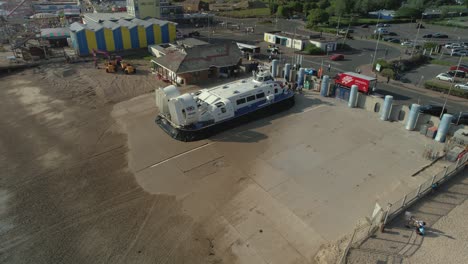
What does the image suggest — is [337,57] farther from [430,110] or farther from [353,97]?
[430,110]

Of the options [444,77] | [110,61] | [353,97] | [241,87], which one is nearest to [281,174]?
[241,87]

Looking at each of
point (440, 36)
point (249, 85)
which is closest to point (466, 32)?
point (440, 36)

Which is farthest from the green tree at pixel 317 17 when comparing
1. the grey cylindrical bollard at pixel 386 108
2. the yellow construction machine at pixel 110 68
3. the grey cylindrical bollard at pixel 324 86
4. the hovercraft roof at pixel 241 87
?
the grey cylindrical bollard at pixel 386 108

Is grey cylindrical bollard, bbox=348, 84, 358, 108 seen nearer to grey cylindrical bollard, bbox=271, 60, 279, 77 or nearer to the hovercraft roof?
the hovercraft roof

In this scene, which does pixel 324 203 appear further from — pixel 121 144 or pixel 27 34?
pixel 27 34

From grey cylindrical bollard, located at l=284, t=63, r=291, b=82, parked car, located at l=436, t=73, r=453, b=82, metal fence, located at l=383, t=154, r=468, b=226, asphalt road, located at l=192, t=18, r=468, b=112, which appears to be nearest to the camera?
metal fence, located at l=383, t=154, r=468, b=226

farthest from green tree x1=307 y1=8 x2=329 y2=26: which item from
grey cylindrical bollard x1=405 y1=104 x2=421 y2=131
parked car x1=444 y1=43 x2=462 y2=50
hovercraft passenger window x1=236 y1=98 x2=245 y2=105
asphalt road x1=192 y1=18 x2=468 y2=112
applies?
hovercraft passenger window x1=236 y1=98 x2=245 y2=105

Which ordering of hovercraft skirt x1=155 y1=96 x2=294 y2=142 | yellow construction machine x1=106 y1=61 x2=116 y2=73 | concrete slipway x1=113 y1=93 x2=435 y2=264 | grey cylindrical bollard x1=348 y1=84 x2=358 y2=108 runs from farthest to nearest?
1. yellow construction machine x1=106 y1=61 x2=116 y2=73
2. grey cylindrical bollard x1=348 y1=84 x2=358 y2=108
3. hovercraft skirt x1=155 y1=96 x2=294 y2=142
4. concrete slipway x1=113 y1=93 x2=435 y2=264
